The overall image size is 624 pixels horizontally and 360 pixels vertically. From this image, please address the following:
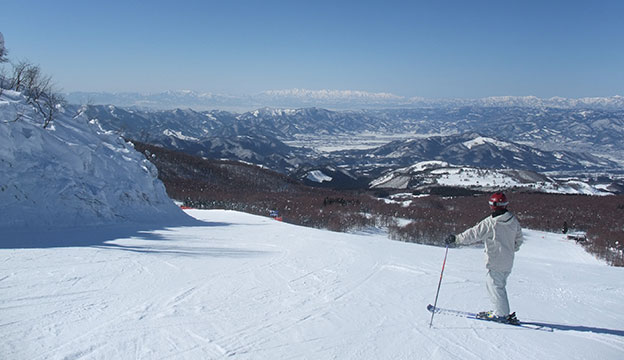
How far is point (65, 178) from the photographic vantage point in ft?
51.2

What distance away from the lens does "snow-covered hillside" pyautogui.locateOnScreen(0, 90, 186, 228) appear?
13305mm

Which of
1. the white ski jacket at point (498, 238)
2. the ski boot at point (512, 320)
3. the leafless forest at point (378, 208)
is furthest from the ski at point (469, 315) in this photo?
the leafless forest at point (378, 208)

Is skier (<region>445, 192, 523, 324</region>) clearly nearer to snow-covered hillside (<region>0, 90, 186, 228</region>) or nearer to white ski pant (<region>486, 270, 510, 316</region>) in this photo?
white ski pant (<region>486, 270, 510, 316</region>)

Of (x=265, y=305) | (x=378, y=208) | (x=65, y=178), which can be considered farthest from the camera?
(x=378, y=208)

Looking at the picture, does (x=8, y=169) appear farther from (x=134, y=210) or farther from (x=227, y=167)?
(x=227, y=167)

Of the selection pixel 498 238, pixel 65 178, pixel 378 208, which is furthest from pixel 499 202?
pixel 378 208

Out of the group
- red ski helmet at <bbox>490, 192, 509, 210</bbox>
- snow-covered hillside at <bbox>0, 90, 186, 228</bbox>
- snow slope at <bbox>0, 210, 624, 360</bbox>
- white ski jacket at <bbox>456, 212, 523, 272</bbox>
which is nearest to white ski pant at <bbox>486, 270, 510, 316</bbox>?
white ski jacket at <bbox>456, 212, 523, 272</bbox>

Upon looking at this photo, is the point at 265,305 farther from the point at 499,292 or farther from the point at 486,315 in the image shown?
the point at 499,292

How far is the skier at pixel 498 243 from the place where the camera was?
6.73 meters

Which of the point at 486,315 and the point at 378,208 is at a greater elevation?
the point at 486,315

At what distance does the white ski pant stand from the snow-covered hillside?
Answer: 13.8 meters

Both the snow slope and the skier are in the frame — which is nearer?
the snow slope

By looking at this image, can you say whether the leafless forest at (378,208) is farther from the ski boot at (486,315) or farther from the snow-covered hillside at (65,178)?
the ski boot at (486,315)

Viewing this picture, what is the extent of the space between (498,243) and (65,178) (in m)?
16.4
